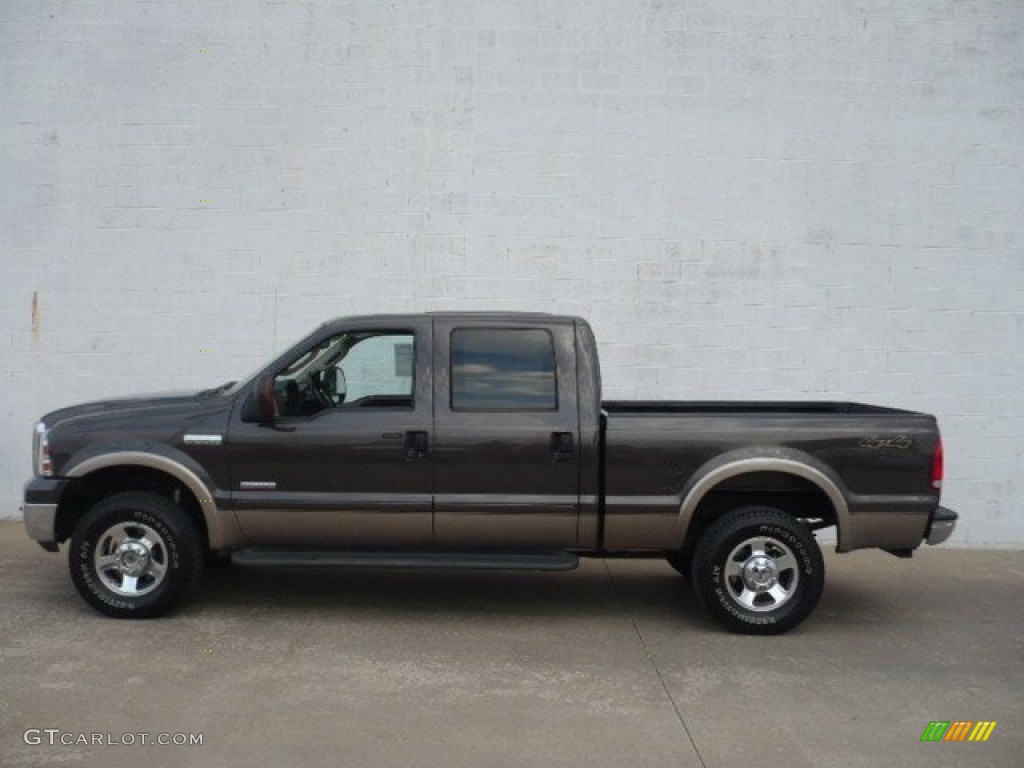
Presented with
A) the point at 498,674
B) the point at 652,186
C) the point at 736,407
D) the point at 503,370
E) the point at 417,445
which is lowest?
the point at 498,674

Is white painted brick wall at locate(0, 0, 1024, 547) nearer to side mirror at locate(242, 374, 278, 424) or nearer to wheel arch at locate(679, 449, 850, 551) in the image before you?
wheel arch at locate(679, 449, 850, 551)

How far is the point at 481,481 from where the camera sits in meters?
5.83

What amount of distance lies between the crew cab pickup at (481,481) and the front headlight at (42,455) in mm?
21

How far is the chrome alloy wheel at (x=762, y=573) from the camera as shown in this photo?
5781 mm

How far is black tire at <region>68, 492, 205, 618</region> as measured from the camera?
582 centimetres

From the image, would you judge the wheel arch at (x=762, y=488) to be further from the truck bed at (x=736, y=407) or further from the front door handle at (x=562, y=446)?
the front door handle at (x=562, y=446)

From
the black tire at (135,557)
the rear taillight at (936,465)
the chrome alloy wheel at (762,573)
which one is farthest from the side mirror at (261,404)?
the rear taillight at (936,465)

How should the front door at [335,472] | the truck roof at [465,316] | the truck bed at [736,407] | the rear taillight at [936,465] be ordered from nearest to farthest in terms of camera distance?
the rear taillight at [936,465], the front door at [335,472], the truck roof at [465,316], the truck bed at [736,407]

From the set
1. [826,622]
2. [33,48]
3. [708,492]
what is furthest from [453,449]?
[33,48]

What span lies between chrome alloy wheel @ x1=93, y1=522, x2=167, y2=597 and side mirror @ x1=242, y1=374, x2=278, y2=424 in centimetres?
92

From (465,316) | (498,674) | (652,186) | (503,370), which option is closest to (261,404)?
(465,316)

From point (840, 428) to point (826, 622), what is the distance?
4.35 feet

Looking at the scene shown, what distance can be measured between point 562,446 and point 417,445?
0.87 m

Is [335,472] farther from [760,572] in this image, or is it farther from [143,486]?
[760,572]
